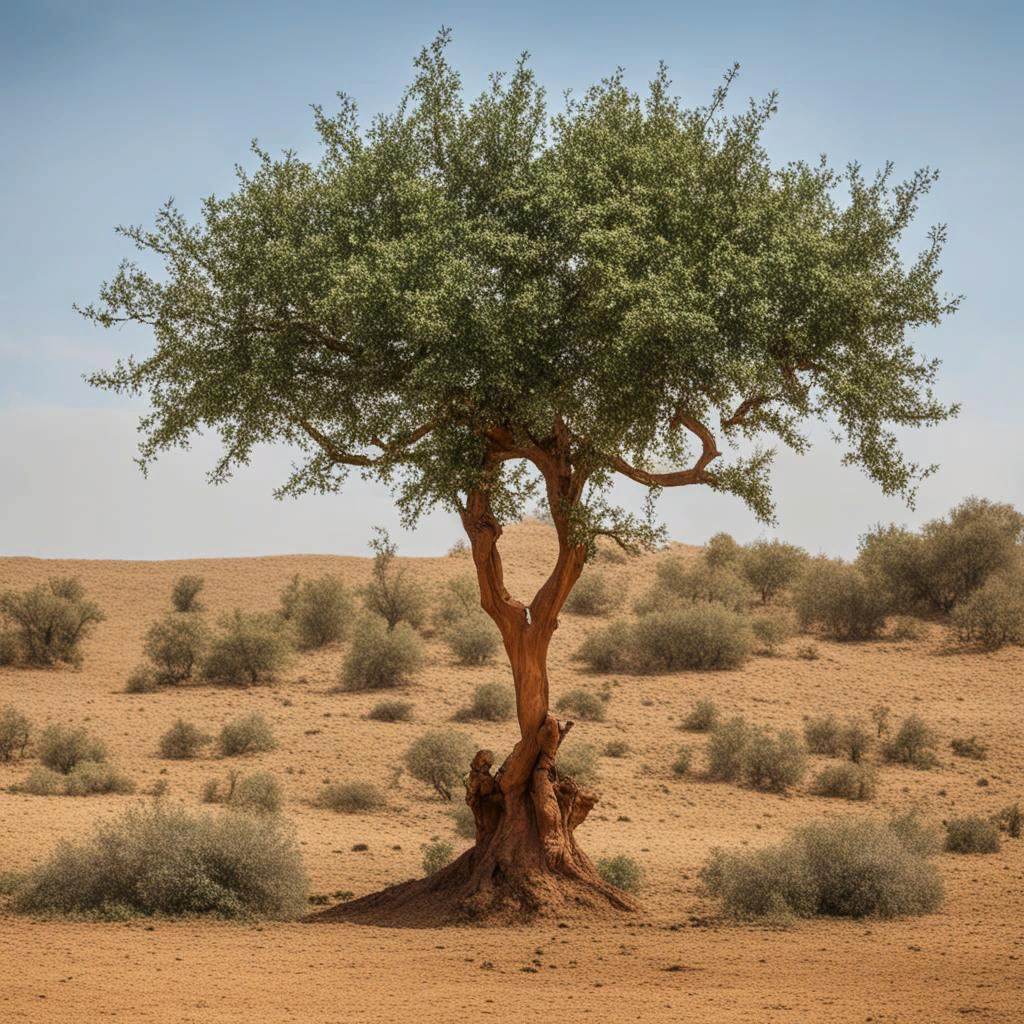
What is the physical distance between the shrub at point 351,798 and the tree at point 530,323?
32.2ft

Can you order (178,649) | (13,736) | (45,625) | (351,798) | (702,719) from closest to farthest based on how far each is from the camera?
(351,798)
(13,736)
(702,719)
(178,649)
(45,625)

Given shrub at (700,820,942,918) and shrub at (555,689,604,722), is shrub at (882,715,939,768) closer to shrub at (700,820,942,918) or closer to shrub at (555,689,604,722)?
shrub at (555,689,604,722)

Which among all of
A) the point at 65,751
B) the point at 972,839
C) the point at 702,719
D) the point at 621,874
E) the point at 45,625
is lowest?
the point at 621,874

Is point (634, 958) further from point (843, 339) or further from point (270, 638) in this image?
point (270, 638)

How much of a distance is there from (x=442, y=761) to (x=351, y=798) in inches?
84.7

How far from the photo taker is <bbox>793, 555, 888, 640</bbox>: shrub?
45.5m

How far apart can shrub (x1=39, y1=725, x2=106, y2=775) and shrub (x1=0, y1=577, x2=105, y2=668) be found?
13060 millimetres

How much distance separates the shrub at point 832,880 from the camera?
1708 centimetres

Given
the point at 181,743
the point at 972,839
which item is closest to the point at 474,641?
the point at 181,743

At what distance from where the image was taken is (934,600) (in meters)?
47.4

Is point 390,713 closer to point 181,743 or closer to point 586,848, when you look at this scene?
point 181,743

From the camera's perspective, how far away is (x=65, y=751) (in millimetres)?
29500

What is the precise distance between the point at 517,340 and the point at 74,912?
8379mm

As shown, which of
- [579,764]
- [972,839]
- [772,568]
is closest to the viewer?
[972,839]
